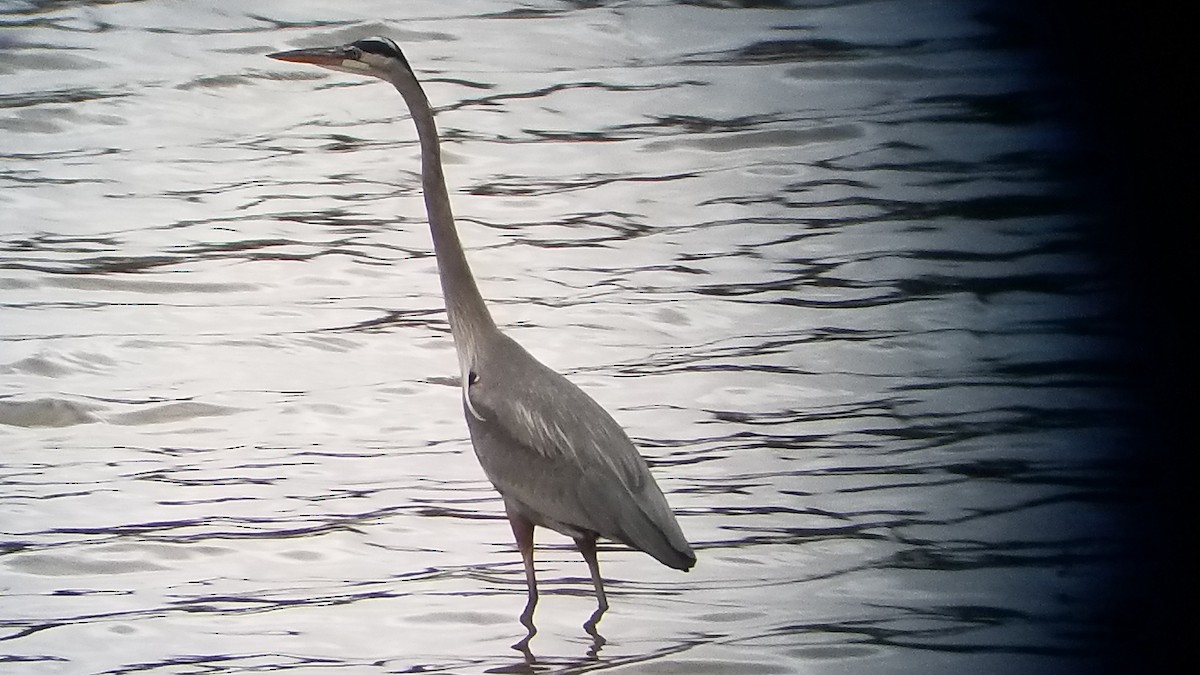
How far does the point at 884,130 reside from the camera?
15.5ft

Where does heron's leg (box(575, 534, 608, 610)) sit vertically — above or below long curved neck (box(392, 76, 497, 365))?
below

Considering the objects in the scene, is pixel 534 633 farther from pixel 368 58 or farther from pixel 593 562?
pixel 368 58

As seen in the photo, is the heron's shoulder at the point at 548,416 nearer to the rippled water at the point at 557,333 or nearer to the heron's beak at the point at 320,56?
the rippled water at the point at 557,333

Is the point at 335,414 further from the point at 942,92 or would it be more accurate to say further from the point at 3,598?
the point at 942,92

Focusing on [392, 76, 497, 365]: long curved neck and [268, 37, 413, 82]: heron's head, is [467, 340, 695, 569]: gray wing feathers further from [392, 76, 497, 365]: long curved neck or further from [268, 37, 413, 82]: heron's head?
[268, 37, 413, 82]: heron's head

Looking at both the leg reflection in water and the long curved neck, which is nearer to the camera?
the leg reflection in water

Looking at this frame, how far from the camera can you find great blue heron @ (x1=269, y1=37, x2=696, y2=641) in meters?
2.58

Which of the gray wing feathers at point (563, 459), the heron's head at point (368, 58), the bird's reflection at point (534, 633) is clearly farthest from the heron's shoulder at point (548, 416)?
the heron's head at point (368, 58)

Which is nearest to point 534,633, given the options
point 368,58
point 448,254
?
point 448,254

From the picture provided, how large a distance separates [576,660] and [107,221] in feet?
8.17

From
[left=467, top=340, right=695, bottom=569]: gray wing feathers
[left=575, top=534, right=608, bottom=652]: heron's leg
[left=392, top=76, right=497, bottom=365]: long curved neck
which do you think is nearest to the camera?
[left=467, top=340, right=695, bottom=569]: gray wing feathers

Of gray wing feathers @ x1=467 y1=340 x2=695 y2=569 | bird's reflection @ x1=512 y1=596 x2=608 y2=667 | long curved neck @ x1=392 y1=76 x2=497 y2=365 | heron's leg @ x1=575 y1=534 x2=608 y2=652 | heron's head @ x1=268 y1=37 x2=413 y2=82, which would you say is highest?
heron's head @ x1=268 y1=37 x2=413 y2=82

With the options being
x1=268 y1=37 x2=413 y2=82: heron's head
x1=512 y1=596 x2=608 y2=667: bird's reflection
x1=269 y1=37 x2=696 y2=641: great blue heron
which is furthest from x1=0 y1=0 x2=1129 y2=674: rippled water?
x1=268 y1=37 x2=413 y2=82: heron's head

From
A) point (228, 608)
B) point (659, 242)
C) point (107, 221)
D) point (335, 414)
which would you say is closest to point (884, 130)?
point (659, 242)
